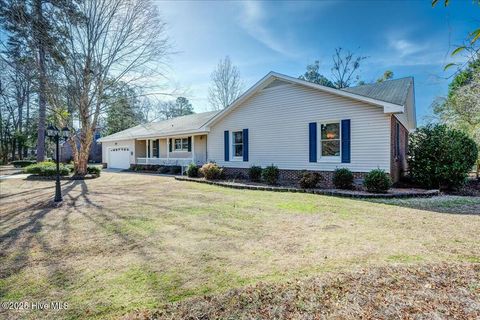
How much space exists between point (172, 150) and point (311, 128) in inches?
509

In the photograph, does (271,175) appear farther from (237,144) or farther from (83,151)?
(83,151)

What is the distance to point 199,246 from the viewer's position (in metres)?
4.39

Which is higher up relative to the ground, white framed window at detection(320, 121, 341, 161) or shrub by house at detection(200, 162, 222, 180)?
white framed window at detection(320, 121, 341, 161)

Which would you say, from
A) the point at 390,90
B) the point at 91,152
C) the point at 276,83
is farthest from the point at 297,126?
the point at 91,152

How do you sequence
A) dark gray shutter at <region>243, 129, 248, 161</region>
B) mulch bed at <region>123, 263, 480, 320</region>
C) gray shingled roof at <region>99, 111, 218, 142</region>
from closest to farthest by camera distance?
mulch bed at <region>123, 263, 480, 320</region> < dark gray shutter at <region>243, 129, 248, 161</region> < gray shingled roof at <region>99, 111, 218, 142</region>

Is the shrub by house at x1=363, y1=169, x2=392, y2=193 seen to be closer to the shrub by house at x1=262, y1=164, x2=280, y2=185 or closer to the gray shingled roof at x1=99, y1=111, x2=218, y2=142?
the shrub by house at x1=262, y1=164, x2=280, y2=185

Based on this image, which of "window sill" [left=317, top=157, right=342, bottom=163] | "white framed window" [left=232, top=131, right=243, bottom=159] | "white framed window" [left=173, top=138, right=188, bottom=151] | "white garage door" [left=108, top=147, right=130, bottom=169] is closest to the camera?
"window sill" [left=317, top=157, right=342, bottom=163]

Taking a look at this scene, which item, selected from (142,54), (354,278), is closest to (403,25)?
(354,278)

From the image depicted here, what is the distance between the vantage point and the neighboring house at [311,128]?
10078 mm

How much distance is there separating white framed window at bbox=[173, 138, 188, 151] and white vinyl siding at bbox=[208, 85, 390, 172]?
513 cm

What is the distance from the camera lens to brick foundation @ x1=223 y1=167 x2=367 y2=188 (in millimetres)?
10445

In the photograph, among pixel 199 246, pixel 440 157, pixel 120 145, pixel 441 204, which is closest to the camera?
pixel 199 246

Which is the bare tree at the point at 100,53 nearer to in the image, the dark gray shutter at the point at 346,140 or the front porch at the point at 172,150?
the front porch at the point at 172,150

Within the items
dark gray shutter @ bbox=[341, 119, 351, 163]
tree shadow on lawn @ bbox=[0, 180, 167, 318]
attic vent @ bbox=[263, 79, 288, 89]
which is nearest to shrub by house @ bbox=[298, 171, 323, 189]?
dark gray shutter @ bbox=[341, 119, 351, 163]
